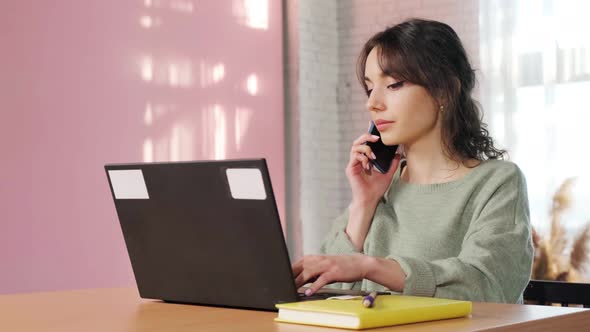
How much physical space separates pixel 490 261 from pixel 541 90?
4.08 m

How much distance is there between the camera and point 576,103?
18.2ft

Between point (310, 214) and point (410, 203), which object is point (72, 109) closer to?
point (310, 214)

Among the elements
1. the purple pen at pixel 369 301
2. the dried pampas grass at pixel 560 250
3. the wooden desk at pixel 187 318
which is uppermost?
the purple pen at pixel 369 301

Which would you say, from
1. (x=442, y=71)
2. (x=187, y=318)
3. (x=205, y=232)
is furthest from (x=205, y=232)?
(x=442, y=71)

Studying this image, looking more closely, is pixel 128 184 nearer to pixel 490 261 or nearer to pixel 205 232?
pixel 205 232

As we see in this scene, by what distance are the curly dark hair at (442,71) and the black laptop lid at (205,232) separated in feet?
2.45

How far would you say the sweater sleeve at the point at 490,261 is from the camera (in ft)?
5.50

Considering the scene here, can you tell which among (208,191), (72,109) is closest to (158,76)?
(72,109)


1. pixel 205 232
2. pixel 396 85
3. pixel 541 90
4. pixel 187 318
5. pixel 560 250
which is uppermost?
pixel 541 90

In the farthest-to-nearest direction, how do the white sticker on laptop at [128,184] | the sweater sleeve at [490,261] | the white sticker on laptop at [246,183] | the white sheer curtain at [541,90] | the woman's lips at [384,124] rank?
the white sheer curtain at [541,90] < the woman's lips at [384,124] < the sweater sleeve at [490,261] < the white sticker on laptop at [128,184] < the white sticker on laptop at [246,183]

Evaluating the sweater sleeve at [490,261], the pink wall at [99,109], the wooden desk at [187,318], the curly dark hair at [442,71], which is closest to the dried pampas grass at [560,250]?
the pink wall at [99,109]

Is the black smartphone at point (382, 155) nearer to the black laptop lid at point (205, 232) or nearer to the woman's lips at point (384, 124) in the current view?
the woman's lips at point (384, 124)

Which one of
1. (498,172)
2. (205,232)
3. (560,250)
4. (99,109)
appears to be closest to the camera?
(205,232)

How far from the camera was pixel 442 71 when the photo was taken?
2.14m
